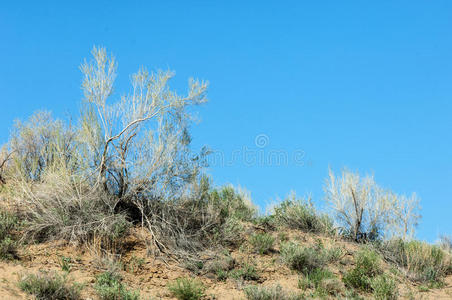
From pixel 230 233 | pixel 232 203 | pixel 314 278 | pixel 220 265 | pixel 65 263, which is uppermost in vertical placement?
pixel 232 203

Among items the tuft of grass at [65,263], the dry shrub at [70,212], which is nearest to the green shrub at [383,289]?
the dry shrub at [70,212]

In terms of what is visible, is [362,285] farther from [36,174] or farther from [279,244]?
[36,174]

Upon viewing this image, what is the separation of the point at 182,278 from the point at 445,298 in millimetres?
6448

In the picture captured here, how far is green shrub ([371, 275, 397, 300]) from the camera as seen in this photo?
10.1 m

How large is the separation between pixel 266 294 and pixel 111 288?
122 inches

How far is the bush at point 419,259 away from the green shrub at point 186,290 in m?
6.24

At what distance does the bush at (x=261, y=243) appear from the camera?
11.8 m

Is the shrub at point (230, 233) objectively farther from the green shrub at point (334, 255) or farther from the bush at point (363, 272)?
the bush at point (363, 272)

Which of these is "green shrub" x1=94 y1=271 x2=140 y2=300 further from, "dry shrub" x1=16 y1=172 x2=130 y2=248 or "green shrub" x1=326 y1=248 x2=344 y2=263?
"green shrub" x1=326 y1=248 x2=344 y2=263

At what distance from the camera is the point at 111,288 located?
28.4 feet

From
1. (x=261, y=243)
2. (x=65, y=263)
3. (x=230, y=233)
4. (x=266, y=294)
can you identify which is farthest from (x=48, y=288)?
(x=261, y=243)

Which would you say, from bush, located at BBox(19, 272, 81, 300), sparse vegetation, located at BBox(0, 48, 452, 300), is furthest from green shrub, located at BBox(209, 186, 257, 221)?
bush, located at BBox(19, 272, 81, 300)

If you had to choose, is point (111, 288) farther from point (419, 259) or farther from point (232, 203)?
point (419, 259)

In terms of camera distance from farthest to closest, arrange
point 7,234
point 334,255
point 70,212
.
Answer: point 334,255 → point 70,212 → point 7,234
